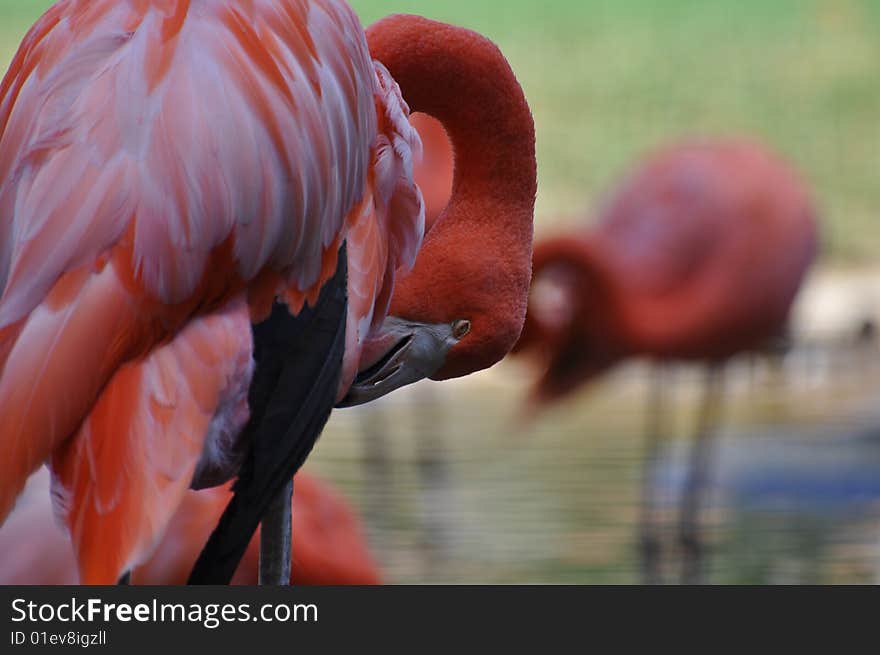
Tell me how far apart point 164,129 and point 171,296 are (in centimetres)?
12

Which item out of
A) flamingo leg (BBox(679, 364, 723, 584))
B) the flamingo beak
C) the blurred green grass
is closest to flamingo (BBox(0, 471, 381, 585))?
the flamingo beak

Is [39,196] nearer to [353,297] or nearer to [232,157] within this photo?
[232,157]

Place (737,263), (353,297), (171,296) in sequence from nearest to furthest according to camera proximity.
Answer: (171,296) < (353,297) < (737,263)

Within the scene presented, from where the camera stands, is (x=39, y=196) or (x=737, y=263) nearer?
(x=39, y=196)

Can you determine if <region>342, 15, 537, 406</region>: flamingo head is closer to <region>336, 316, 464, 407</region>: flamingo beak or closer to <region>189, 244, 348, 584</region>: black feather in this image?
<region>336, 316, 464, 407</region>: flamingo beak

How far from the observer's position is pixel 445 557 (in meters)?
3.04

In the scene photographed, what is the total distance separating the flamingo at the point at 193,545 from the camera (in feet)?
4.62

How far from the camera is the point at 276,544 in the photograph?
137cm

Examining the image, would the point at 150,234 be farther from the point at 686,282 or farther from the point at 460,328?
the point at 686,282

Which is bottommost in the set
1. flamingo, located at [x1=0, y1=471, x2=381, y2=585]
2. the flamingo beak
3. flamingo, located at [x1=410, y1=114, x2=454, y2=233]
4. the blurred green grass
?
the blurred green grass

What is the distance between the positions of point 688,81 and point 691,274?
137 inches

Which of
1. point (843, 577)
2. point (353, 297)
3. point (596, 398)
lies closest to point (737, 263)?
point (843, 577)

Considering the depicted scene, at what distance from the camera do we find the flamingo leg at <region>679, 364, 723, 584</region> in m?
3.16

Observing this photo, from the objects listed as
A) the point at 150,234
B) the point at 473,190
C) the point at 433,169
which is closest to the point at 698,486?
the point at 433,169
